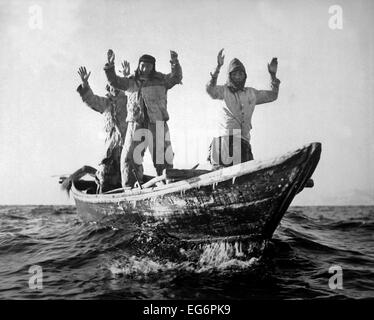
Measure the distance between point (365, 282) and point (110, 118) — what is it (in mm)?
7380

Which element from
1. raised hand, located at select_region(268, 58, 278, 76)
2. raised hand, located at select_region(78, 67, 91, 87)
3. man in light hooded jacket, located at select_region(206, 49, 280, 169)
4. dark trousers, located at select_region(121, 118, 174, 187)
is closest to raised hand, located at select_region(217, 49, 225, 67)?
man in light hooded jacket, located at select_region(206, 49, 280, 169)

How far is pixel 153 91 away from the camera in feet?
21.2

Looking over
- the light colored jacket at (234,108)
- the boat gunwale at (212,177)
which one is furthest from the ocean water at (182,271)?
the light colored jacket at (234,108)

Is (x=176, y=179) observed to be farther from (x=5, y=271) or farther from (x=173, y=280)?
(x=5, y=271)

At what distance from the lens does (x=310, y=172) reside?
3.90 metres

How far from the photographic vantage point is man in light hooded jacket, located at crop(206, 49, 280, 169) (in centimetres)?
493

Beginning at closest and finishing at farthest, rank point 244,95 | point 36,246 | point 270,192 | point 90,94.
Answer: point 270,192
point 244,95
point 36,246
point 90,94

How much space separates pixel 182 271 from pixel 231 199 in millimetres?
1297

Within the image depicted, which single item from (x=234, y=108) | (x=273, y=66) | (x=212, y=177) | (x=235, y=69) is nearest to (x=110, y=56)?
(x=235, y=69)

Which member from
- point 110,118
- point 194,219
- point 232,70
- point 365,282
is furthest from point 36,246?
point 365,282

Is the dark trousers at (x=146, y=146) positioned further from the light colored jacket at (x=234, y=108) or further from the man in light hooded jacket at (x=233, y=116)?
the light colored jacket at (x=234, y=108)

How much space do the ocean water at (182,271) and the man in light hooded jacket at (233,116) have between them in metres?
1.47

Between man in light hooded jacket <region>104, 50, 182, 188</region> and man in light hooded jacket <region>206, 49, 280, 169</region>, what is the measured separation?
1720 millimetres

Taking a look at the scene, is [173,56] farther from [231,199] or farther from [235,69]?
[231,199]
